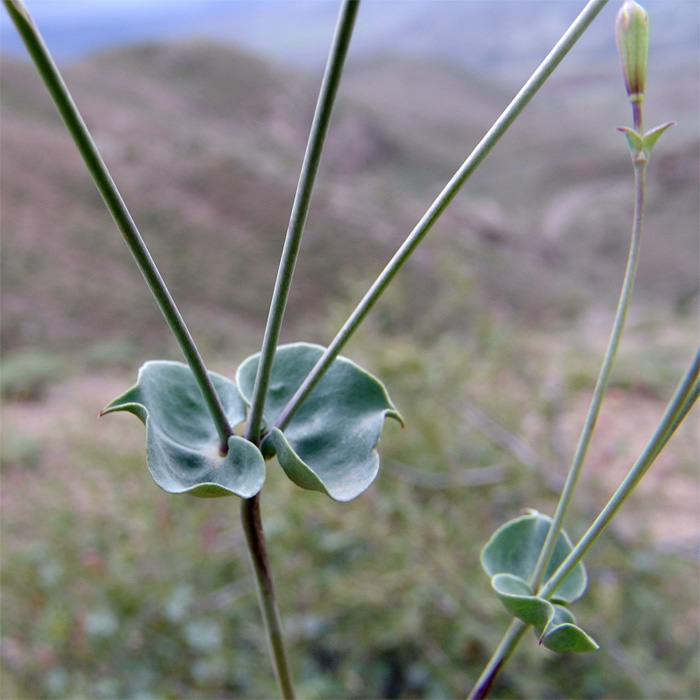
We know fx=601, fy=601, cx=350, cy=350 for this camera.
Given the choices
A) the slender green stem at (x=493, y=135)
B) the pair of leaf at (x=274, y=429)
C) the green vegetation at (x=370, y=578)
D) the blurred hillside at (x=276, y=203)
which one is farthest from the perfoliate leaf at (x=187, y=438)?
the blurred hillside at (x=276, y=203)

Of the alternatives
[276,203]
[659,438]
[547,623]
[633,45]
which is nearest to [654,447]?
[659,438]

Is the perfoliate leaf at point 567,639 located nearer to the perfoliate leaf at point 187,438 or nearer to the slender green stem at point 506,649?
the slender green stem at point 506,649

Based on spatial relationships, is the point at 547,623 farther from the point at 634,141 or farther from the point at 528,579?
the point at 634,141

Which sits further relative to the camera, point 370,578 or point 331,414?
point 370,578

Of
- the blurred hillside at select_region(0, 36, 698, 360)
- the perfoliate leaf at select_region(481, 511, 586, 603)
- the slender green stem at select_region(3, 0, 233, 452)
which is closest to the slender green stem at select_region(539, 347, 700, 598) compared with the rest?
the perfoliate leaf at select_region(481, 511, 586, 603)

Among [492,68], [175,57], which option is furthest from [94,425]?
[492,68]

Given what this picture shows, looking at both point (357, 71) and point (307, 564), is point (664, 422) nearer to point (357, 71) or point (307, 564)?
point (307, 564)
